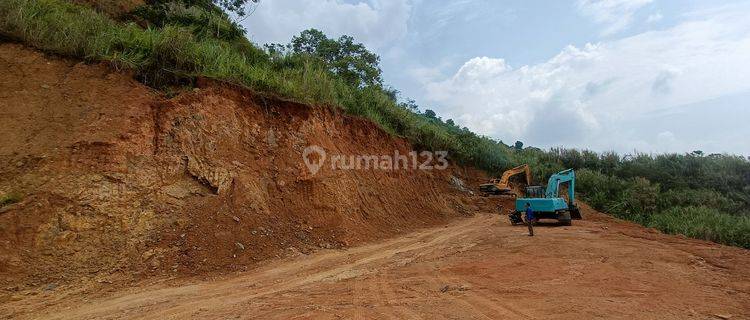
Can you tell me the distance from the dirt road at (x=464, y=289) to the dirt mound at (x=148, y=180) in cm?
71

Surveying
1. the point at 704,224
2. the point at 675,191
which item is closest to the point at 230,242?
the point at 704,224

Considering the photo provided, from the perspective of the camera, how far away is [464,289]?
5215 millimetres

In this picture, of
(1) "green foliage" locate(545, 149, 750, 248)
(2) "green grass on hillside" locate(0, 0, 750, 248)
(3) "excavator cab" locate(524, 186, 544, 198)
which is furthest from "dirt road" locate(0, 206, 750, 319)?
(1) "green foliage" locate(545, 149, 750, 248)

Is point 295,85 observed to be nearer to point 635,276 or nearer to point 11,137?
point 11,137

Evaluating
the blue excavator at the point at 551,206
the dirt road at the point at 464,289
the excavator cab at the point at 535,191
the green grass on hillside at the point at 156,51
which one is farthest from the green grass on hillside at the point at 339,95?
the dirt road at the point at 464,289

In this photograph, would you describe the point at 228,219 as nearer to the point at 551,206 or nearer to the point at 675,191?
the point at 551,206

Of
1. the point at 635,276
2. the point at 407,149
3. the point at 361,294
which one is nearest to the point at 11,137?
the point at 361,294

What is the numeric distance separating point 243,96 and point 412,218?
6.51 metres

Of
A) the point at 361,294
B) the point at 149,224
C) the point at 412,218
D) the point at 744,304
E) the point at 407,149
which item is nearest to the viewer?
the point at 744,304

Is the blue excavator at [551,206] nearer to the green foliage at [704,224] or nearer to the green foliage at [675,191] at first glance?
the green foliage at [704,224]

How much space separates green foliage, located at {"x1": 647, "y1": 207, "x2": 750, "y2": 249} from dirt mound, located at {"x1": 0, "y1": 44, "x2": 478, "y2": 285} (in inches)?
382

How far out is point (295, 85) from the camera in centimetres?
1145

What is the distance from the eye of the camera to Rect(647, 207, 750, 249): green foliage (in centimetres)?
1198

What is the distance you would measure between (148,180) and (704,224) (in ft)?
51.8
